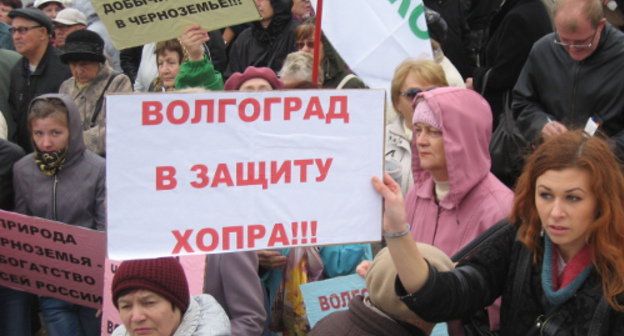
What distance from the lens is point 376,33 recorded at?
5.73 m

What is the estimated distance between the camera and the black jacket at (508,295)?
2.74m

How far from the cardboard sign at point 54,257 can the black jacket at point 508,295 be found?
2635 millimetres

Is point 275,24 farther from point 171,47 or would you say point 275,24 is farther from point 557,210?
point 557,210

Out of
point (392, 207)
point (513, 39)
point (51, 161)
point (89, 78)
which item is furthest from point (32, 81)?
point (392, 207)

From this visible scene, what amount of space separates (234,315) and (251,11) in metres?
1.64

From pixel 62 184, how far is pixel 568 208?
3.39m

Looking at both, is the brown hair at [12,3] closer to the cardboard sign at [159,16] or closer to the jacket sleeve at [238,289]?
the cardboard sign at [159,16]

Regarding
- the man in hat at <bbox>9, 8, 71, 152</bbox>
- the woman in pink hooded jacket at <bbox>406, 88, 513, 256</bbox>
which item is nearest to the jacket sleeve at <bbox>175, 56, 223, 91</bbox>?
the man in hat at <bbox>9, 8, 71, 152</bbox>

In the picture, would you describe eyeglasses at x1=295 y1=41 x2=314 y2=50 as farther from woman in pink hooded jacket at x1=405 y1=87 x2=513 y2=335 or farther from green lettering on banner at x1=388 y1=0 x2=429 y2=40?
woman in pink hooded jacket at x1=405 y1=87 x2=513 y2=335

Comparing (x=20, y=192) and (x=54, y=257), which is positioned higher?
(x=20, y=192)

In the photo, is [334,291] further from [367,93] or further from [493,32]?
[493,32]

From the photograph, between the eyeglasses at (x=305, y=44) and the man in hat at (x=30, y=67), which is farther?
the man in hat at (x=30, y=67)

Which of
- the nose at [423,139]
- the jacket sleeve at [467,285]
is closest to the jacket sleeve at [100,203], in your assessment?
the nose at [423,139]

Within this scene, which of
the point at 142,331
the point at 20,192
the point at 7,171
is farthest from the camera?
the point at 7,171
